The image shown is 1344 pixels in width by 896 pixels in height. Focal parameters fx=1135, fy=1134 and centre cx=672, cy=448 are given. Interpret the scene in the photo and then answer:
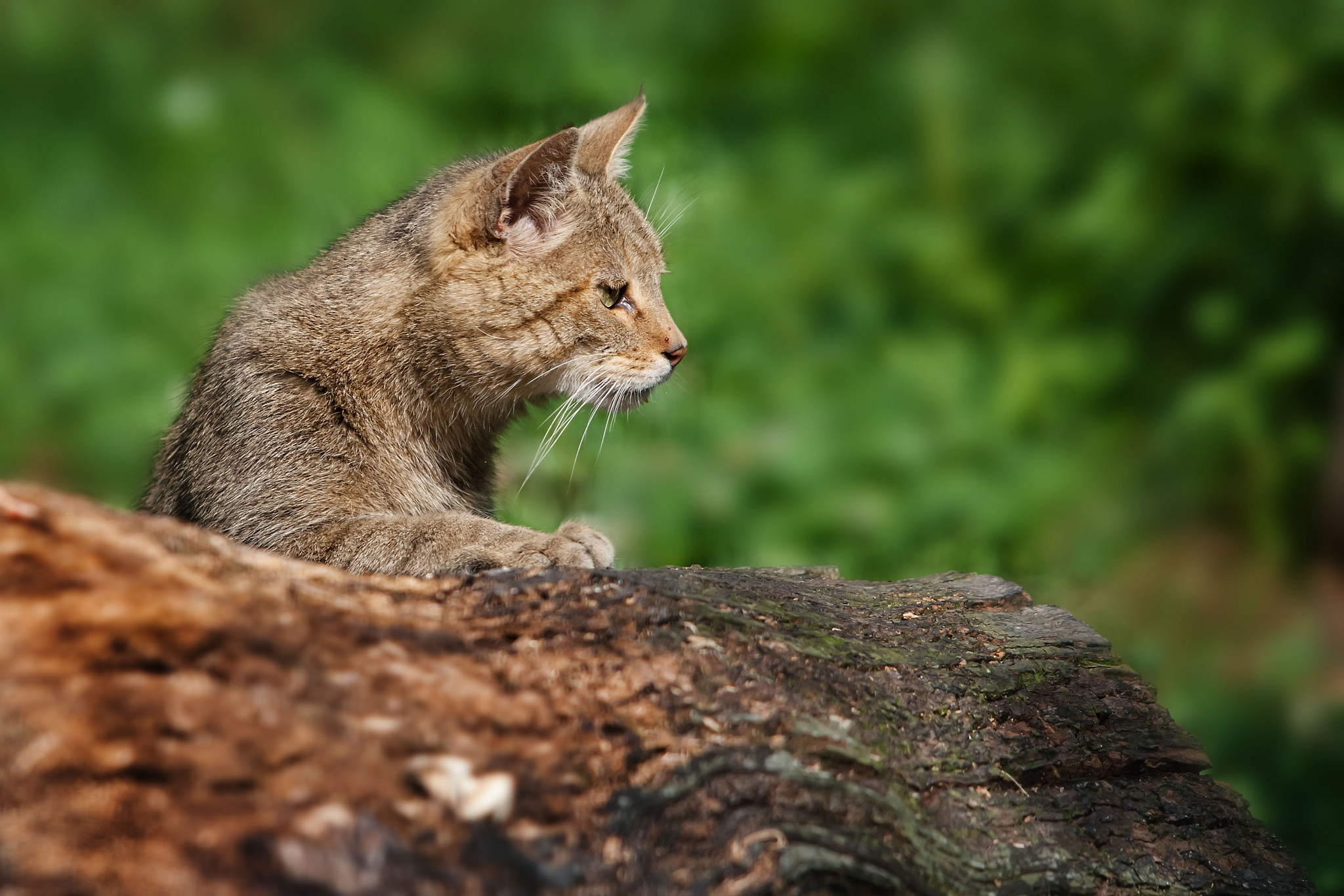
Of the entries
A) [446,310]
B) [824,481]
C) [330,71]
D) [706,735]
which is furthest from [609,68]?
[706,735]

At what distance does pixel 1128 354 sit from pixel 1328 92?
4.45 feet

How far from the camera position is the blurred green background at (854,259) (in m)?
4.50

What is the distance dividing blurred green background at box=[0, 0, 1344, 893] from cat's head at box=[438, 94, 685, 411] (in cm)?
112

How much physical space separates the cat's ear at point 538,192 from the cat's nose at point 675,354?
43 centimetres

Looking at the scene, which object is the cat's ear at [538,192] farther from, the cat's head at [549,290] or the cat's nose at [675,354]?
the cat's nose at [675,354]

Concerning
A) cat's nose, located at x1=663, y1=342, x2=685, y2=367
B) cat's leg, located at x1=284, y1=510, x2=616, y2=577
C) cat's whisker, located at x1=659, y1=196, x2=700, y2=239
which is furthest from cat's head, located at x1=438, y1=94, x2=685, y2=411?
cat's leg, located at x1=284, y1=510, x2=616, y2=577

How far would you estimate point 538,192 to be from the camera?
3041 millimetres

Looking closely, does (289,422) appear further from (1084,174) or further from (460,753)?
(1084,174)

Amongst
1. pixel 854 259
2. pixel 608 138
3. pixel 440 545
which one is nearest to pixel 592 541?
pixel 440 545

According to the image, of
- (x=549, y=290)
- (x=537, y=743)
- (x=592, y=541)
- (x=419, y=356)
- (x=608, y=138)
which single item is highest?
(x=608, y=138)

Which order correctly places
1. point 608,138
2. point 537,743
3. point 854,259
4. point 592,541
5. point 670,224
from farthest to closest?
point 854,259 → point 670,224 → point 608,138 → point 592,541 → point 537,743

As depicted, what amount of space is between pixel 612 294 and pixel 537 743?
1730 millimetres

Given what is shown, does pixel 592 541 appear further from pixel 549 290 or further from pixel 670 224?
pixel 670 224

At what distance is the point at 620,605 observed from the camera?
198 centimetres
